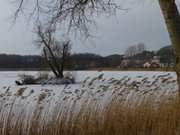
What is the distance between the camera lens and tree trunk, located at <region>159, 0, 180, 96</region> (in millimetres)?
6059

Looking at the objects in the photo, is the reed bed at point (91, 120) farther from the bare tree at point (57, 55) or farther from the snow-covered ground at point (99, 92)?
the bare tree at point (57, 55)

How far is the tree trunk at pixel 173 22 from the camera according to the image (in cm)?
606

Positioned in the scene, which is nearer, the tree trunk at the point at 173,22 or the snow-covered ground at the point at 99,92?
the snow-covered ground at the point at 99,92

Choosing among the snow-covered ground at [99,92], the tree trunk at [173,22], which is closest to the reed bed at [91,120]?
the snow-covered ground at [99,92]

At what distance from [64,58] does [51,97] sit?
142 ft

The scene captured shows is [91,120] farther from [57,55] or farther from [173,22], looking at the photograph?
[57,55]

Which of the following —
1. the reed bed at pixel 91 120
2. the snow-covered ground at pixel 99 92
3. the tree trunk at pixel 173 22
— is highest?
the tree trunk at pixel 173 22

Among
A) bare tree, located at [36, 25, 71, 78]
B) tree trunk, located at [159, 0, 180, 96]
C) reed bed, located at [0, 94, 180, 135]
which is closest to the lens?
reed bed, located at [0, 94, 180, 135]

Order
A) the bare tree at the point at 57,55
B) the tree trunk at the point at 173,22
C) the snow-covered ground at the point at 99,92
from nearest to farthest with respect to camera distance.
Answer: the snow-covered ground at the point at 99,92
the tree trunk at the point at 173,22
the bare tree at the point at 57,55

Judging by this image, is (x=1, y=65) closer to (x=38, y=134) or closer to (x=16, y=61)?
(x=16, y=61)

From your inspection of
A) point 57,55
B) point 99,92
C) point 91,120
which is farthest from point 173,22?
point 57,55

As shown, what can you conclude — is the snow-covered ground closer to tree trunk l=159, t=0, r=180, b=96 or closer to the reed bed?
the reed bed

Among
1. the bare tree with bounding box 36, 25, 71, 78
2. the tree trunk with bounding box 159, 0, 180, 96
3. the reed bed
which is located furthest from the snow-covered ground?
the bare tree with bounding box 36, 25, 71, 78

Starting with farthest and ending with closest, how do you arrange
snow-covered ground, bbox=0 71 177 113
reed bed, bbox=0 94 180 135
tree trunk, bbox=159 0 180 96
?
tree trunk, bbox=159 0 180 96
snow-covered ground, bbox=0 71 177 113
reed bed, bbox=0 94 180 135
